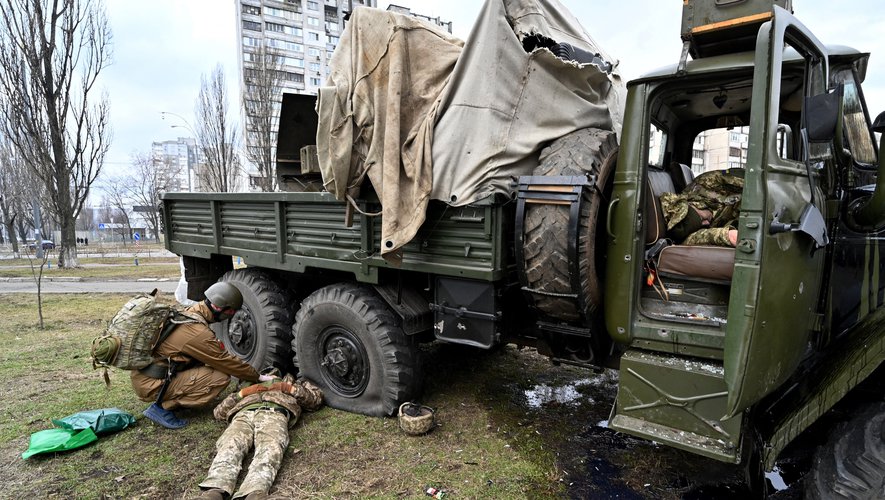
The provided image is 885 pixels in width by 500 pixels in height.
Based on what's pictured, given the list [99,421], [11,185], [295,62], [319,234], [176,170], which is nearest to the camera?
[99,421]

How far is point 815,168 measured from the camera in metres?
2.42

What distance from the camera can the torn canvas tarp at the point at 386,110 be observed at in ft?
11.3

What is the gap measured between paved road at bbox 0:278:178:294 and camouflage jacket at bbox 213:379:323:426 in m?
9.38

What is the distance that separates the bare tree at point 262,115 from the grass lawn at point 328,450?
13.6 metres

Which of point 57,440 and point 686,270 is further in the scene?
point 57,440

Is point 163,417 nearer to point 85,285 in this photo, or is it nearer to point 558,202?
point 558,202

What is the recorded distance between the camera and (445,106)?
3.42m

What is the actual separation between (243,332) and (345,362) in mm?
1524

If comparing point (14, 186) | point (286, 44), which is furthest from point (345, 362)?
point (286, 44)

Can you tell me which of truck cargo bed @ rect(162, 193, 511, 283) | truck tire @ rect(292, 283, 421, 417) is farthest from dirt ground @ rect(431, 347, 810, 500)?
truck cargo bed @ rect(162, 193, 511, 283)

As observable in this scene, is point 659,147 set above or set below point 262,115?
below

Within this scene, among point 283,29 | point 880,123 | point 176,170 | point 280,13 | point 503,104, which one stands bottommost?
point 880,123

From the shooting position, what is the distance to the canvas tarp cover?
323 cm

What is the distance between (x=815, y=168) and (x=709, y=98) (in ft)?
3.65
